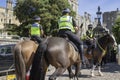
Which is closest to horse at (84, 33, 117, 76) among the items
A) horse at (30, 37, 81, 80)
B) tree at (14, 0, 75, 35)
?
horse at (30, 37, 81, 80)

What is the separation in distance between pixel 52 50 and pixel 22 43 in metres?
1.35

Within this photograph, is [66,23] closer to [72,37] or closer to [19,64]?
[72,37]

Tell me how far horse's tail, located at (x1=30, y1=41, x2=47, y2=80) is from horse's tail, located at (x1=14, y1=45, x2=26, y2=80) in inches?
16.0

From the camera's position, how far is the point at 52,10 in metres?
59.7

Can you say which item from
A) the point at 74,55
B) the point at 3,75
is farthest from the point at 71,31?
the point at 3,75

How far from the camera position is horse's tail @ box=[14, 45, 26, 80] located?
9436 millimetres

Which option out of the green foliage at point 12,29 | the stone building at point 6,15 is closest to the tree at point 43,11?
the green foliage at point 12,29

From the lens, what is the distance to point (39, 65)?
912cm

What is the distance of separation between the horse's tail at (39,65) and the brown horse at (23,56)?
0.47 meters

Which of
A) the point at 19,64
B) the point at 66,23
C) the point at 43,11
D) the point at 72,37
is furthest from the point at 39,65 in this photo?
the point at 43,11

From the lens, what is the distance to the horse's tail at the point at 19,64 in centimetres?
944

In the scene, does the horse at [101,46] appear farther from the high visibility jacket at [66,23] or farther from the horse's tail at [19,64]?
the horse's tail at [19,64]

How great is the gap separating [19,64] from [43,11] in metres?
48.4

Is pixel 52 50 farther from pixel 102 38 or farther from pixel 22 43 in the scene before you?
pixel 102 38
